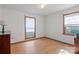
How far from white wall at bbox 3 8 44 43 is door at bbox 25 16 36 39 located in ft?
0.35

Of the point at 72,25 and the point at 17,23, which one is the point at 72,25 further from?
the point at 17,23

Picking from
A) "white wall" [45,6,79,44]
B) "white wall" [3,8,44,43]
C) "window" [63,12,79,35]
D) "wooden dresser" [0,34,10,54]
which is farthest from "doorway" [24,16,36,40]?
"window" [63,12,79,35]

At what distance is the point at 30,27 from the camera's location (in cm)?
231

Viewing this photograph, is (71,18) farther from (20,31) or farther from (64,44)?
(20,31)

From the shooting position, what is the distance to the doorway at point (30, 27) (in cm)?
230

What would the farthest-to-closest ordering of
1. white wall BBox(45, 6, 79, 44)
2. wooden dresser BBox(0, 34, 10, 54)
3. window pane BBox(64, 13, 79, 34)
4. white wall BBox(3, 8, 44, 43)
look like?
white wall BBox(45, 6, 79, 44) → white wall BBox(3, 8, 44, 43) → window pane BBox(64, 13, 79, 34) → wooden dresser BBox(0, 34, 10, 54)

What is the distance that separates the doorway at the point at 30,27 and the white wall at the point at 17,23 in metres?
0.10

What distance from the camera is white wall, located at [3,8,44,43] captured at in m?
2.27

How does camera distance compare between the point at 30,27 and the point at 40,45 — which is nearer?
the point at 30,27

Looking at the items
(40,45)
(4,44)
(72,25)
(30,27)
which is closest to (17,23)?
(30,27)

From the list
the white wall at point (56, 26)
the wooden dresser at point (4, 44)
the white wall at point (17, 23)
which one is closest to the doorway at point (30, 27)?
the white wall at point (17, 23)

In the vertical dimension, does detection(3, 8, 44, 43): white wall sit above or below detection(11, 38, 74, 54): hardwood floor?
above

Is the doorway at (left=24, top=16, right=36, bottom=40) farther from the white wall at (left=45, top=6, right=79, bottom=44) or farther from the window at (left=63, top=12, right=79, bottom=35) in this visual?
the window at (left=63, top=12, right=79, bottom=35)
